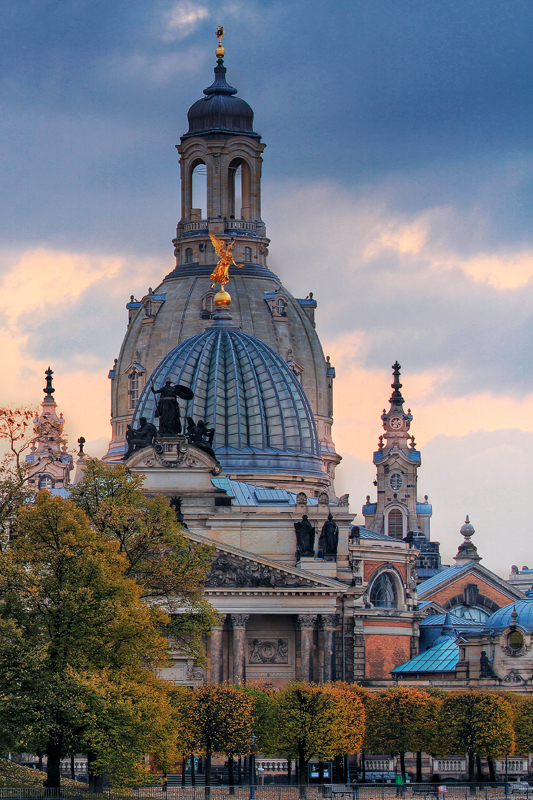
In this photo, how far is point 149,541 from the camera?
98.4m

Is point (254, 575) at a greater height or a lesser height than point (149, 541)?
greater

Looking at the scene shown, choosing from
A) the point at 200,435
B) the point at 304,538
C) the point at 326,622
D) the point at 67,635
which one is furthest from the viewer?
the point at 200,435

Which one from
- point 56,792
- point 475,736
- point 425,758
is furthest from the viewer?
point 425,758

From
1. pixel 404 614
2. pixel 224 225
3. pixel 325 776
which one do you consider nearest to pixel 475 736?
pixel 325 776

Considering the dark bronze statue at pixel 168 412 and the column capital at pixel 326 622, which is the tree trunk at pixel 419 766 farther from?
the dark bronze statue at pixel 168 412

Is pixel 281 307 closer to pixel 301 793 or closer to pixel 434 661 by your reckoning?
pixel 434 661

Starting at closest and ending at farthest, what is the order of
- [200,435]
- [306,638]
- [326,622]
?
[306,638] < [326,622] < [200,435]

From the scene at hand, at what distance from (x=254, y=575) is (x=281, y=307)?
6387 cm

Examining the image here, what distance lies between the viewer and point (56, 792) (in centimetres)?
8744

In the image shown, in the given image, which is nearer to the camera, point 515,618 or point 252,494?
point 515,618

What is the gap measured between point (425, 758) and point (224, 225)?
270 feet

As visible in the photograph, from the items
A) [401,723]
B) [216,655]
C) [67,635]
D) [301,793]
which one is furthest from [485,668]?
[67,635]

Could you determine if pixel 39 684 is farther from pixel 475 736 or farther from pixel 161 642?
pixel 475 736

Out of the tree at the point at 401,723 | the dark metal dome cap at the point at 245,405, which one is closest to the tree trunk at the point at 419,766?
the tree at the point at 401,723
